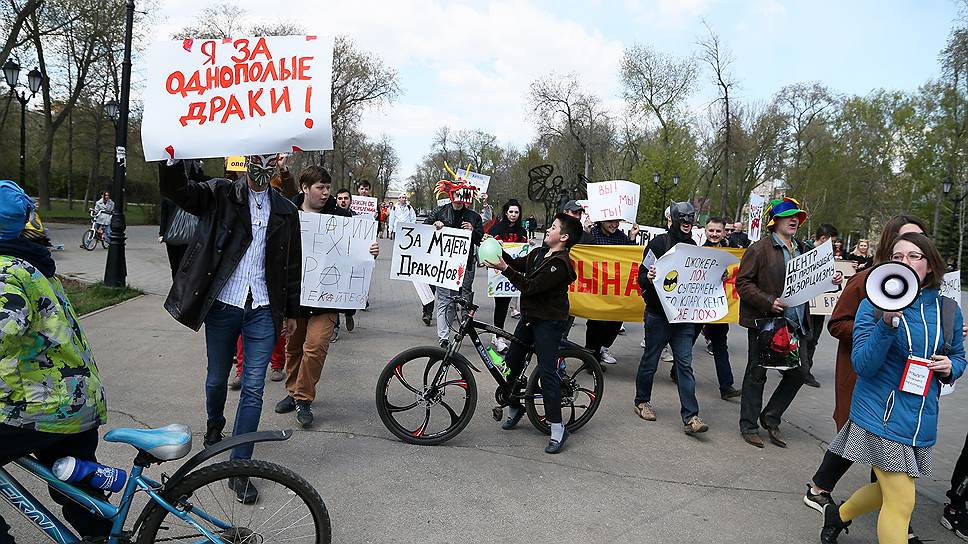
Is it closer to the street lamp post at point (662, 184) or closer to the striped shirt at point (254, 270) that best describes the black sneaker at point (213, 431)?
the striped shirt at point (254, 270)

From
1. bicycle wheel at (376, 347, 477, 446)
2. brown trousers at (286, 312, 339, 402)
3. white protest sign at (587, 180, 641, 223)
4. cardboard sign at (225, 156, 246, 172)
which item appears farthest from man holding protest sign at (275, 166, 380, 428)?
white protest sign at (587, 180, 641, 223)

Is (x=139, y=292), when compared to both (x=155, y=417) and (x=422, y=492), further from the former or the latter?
(x=422, y=492)

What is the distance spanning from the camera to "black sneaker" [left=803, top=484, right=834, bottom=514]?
3.98 meters

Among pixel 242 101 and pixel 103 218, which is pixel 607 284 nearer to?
pixel 242 101

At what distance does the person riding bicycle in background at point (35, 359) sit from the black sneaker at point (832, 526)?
3917 mm

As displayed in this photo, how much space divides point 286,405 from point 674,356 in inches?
136

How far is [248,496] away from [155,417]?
9.55 feet

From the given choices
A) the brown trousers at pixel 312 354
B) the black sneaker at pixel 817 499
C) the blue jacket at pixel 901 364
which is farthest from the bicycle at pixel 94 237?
the blue jacket at pixel 901 364

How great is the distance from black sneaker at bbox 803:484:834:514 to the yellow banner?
3613 mm

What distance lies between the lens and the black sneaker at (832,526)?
3.60 meters

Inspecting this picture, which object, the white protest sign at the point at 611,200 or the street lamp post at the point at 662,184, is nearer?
the white protest sign at the point at 611,200

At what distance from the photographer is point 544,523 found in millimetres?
3699

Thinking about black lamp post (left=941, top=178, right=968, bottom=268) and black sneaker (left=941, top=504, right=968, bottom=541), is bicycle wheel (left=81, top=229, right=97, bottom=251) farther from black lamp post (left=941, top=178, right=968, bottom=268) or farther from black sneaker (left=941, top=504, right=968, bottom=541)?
black lamp post (left=941, top=178, right=968, bottom=268)

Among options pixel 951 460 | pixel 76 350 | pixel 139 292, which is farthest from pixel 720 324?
pixel 139 292
